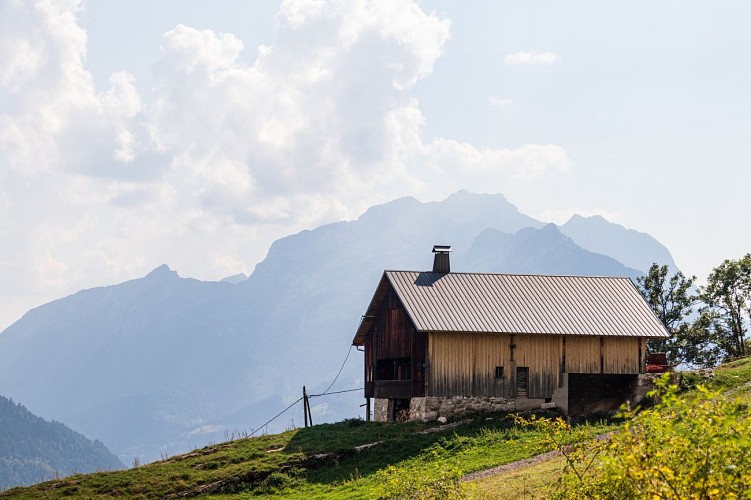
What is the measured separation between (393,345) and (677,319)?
36.0 meters

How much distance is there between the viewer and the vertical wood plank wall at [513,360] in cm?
4903

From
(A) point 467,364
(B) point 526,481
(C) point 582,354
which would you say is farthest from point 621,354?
(B) point 526,481

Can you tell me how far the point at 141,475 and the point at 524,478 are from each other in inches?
711

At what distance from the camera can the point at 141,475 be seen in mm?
40375

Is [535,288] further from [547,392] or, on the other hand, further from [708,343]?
[708,343]

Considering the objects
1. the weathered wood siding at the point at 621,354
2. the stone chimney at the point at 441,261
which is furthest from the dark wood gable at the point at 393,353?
the weathered wood siding at the point at 621,354

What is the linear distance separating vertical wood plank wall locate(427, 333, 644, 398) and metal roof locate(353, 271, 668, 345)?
65cm

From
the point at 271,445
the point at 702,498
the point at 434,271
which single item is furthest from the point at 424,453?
the point at 702,498

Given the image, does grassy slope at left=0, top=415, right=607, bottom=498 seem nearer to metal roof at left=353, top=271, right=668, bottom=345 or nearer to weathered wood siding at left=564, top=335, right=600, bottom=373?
metal roof at left=353, top=271, right=668, bottom=345

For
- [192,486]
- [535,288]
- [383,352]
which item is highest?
[535,288]

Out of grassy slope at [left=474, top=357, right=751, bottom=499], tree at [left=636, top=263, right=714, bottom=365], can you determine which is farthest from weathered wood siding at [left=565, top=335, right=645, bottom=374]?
tree at [left=636, top=263, right=714, bottom=365]

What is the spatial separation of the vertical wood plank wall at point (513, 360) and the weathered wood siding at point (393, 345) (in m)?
1.10

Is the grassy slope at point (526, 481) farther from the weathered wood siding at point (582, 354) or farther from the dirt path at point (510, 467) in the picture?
the weathered wood siding at point (582, 354)

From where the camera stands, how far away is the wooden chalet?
4922 cm
